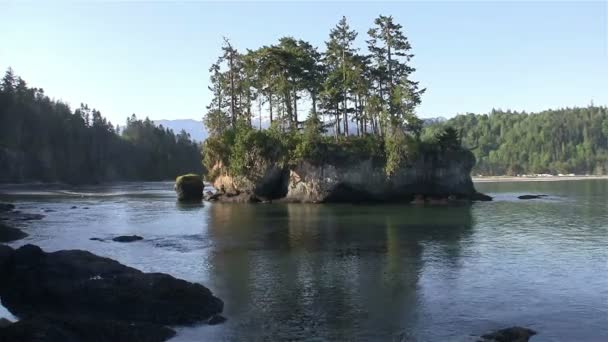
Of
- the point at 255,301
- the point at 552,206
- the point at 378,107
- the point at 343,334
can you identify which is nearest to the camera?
the point at 343,334

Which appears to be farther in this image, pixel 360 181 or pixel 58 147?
pixel 58 147

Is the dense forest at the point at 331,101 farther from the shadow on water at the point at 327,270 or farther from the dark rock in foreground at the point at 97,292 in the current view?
the dark rock in foreground at the point at 97,292

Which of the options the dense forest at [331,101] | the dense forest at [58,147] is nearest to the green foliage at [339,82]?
the dense forest at [331,101]

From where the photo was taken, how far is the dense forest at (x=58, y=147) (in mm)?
139625

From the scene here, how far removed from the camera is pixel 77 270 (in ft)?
64.4

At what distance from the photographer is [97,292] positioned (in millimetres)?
18156

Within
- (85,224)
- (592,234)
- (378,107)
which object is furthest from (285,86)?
(592,234)

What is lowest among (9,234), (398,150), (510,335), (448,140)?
(510,335)

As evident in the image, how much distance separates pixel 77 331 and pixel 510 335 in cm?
1143

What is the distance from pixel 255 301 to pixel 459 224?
28.1 metres

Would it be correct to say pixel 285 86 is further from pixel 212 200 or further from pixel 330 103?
pixel 212 200

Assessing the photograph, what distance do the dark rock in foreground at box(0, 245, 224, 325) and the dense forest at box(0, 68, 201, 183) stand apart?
121 m

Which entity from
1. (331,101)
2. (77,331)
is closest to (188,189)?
(331,101)

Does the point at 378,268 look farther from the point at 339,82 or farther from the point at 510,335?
the point at 339,82
